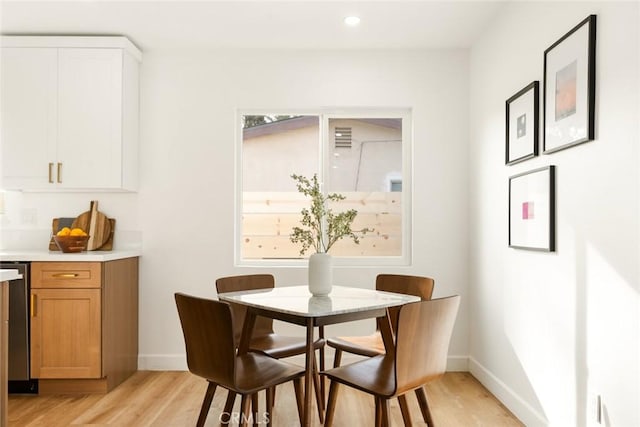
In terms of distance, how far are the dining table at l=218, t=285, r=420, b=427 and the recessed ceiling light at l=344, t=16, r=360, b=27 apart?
185cm

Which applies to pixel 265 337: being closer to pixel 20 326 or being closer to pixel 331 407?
pixel 331 407

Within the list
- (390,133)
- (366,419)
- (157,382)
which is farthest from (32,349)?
(390,133)

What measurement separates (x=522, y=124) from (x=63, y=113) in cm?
313

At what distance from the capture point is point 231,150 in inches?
152

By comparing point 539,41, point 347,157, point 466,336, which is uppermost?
point 539,41

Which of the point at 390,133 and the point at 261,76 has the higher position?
the point at 261,76

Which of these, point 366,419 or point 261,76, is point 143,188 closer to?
point 261,76

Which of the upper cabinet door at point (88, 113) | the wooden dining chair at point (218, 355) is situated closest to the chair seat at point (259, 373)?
the wooden dining chair at point (218, 355)

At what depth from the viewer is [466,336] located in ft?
12.5

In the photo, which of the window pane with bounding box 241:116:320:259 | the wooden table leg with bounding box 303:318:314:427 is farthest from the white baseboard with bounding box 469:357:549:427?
the window pane with bounding box 241:116:320:259

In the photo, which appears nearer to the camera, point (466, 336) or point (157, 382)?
point (157, 382)

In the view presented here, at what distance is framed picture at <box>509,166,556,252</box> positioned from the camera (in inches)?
95.6

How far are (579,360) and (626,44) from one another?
4.37ft

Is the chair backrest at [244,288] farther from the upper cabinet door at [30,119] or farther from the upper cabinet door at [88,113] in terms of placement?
the upper cabinet door at [30,119]
